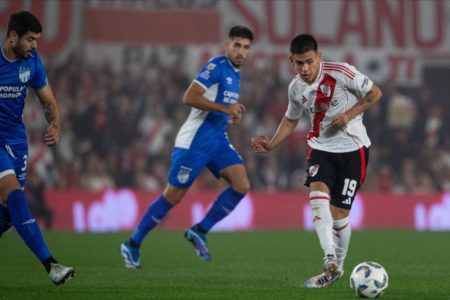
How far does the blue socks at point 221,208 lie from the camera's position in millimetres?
10555

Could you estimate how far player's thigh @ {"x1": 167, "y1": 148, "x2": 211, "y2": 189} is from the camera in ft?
34.1

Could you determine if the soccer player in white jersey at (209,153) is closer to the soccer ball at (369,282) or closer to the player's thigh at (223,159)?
the player's thigh at (223,159)

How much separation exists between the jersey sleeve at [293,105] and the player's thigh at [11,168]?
87.6 inches

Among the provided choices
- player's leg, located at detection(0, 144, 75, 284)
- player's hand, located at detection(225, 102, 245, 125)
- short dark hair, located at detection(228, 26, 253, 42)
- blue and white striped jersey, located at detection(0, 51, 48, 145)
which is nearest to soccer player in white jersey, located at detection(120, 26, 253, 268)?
short dark hair, located at detection(228, 26, 253, 42)

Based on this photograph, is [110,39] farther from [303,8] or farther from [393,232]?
[393,232]

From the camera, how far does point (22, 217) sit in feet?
25.6

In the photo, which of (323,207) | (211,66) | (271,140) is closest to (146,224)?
(211,66)

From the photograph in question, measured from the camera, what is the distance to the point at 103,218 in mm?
18109

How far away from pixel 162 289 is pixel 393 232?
9.39 metres

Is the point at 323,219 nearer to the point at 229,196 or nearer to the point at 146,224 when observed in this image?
the point at 229,196

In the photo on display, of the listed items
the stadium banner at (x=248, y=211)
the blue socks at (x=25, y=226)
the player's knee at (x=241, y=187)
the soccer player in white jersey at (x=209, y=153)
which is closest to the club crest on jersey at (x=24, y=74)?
the blue socks at (x=25, y=226)

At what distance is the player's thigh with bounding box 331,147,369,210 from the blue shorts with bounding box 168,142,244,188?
223cm

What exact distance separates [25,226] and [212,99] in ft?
10.1

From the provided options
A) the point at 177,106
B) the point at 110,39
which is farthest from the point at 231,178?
the point at 110,39
